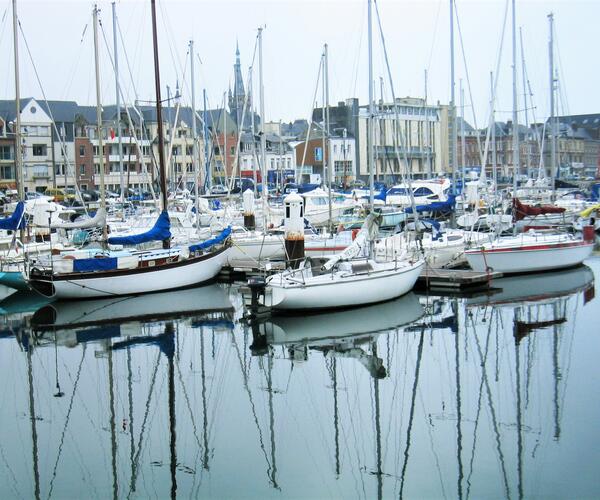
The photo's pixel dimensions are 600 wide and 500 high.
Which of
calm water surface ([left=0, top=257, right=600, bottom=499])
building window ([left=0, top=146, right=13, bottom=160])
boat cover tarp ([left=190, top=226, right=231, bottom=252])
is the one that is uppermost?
building window ([left=0, top=146, right=13, bottom=160])

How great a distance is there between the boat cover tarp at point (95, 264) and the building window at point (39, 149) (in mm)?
Result: 61397

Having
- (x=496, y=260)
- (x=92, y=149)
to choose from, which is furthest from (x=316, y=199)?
(x=92, y=149)

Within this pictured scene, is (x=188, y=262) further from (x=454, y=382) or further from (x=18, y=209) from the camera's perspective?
(x=454, y=382)

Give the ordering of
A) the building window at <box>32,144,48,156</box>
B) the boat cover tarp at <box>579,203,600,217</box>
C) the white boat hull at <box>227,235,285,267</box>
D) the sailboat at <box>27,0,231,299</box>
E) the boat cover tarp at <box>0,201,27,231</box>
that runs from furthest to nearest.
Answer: the building window at <box>32,144,48,156</box> < the boat cover tarp at <box>579,203,600,217</box> < the white boat hull at <box>227,235,285,267</box> < the boat cover tarp at <box>0,201,27,231</box> < the sailboat at <box>27,0,231,299</box>

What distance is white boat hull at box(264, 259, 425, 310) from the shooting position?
76.8 ft

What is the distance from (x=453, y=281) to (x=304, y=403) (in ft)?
44.2

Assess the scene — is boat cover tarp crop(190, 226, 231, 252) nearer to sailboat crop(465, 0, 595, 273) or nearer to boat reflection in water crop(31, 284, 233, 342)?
boat reflection in water crop(31, 284, 233, 342)

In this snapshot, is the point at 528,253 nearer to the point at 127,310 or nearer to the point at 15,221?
the point at 127,310

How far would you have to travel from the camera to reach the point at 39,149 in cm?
8412

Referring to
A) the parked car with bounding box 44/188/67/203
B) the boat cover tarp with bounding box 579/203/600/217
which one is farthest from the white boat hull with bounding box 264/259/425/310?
the parked car with bounding box 44/188/67/203

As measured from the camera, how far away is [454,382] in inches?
676

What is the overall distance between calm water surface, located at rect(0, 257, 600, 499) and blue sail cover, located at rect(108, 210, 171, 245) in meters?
3.82

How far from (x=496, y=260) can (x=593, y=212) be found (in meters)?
20.7

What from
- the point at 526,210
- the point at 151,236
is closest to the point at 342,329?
the point at 151,236
